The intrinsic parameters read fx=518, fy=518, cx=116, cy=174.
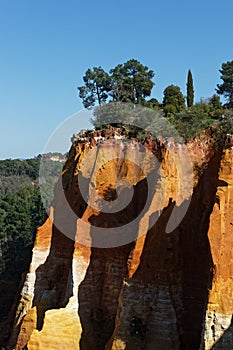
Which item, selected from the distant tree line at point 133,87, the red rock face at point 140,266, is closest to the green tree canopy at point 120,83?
the distant tree line at point 133,87

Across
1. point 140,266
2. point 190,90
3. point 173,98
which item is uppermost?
point 190,90

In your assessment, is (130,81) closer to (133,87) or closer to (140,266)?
(133,87)

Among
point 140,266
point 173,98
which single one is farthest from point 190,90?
point 140,266

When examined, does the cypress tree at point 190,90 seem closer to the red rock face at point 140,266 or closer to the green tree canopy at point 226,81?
the green tree canopy at point 226,81

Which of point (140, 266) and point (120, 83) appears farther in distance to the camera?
point (120, 83)

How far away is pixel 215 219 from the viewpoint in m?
12.3

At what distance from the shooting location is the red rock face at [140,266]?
40.9 ft

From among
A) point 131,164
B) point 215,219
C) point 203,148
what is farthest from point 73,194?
point 215,219

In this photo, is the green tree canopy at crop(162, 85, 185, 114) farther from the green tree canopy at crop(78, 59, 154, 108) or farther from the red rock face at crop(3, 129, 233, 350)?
the red rock face at crop(3, 129, 233, 350)

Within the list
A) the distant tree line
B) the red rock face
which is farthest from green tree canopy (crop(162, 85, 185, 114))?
the red rock face

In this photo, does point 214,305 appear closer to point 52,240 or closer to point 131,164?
point 131,164

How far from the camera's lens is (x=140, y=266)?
14.4 meters

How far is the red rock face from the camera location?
12.5 metres

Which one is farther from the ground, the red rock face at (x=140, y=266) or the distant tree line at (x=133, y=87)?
the distant tree line at (x=133, y=87)
